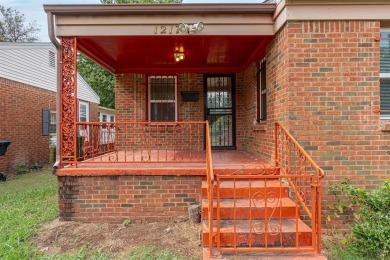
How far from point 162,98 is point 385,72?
16.8ft

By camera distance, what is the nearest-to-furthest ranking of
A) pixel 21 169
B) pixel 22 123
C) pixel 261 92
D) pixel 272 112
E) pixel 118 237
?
pixel 118 237 → pixel 272 112 → pixel 261 92 → pixel 21 169 → pixel 22 123

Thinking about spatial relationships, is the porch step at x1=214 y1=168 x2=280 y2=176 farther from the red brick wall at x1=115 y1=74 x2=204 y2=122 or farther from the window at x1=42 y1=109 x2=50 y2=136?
the window at x1=42 y1=109 x2=50 y2=136

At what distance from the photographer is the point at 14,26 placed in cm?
2927

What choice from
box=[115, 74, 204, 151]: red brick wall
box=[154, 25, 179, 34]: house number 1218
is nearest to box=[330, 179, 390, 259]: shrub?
box=[154, 25, 179, 34]: house number 1218

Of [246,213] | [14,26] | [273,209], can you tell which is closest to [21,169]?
[246,213]

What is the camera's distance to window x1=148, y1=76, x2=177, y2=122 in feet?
25.5

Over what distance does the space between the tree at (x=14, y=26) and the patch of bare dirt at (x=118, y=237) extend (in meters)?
31.0

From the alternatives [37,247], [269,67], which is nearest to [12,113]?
[37,247]

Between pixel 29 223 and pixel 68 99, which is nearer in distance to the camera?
pixel 29 223

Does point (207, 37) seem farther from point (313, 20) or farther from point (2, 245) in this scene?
point (2, 245)

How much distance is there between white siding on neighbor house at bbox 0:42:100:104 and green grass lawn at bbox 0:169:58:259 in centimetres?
415

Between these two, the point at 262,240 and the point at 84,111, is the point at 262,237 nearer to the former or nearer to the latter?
the point at 262,240

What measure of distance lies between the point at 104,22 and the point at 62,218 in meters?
3.21

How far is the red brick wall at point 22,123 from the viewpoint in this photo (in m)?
9.54
